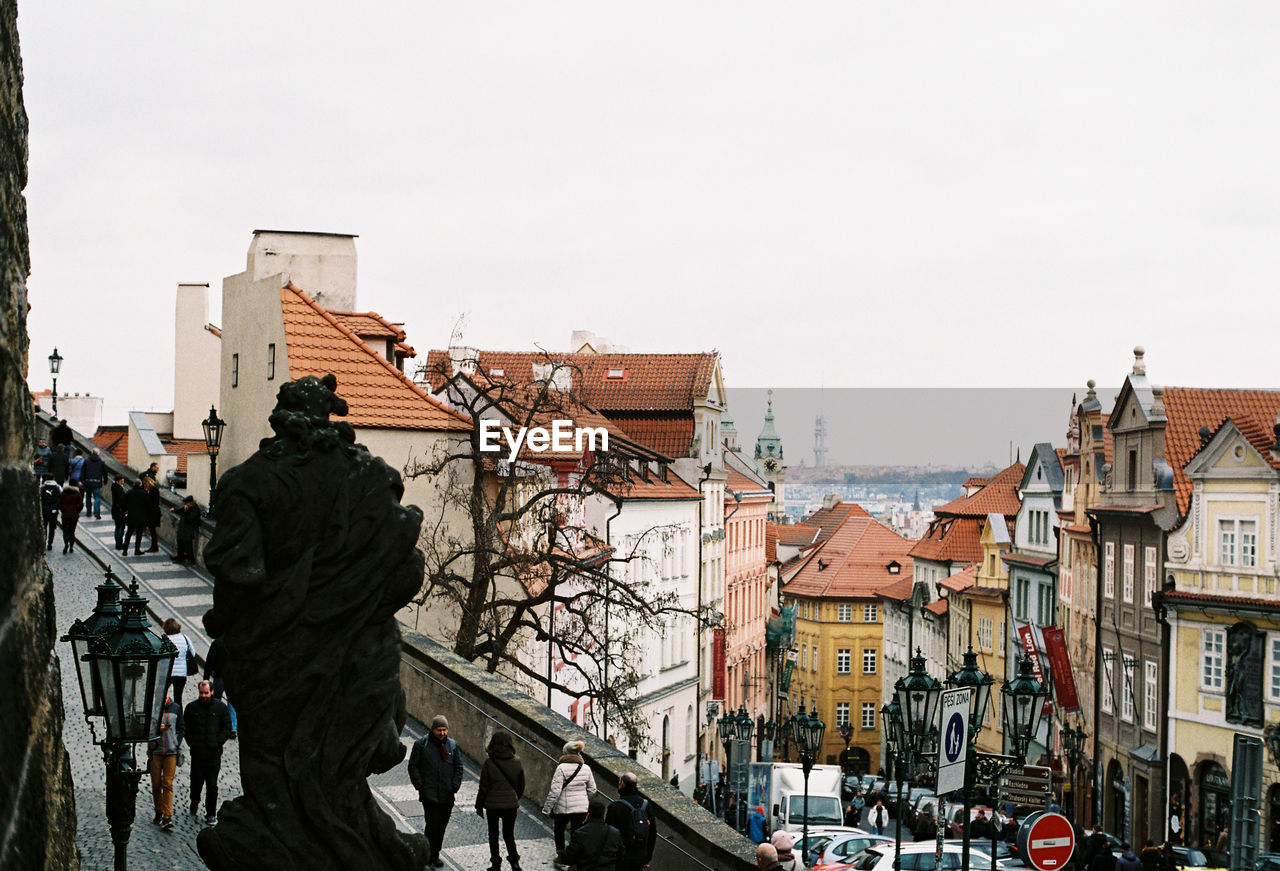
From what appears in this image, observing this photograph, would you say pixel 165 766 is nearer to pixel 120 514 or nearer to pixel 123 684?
pixel 123 684

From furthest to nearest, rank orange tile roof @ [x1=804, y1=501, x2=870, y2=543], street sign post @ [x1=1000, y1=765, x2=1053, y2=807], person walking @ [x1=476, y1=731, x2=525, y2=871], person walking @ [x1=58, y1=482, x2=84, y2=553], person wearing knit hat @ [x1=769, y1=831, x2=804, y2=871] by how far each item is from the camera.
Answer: orange tile roof @ [x1=804, y1=501, x2=870, y2=543], person walking @ [x1=58, y1=482, x2=84, y2=553], street sign post @ [x1=1000, y1=765, x2=1053, y2=807], person wearing knit hat @ [x1=769, y1=831, x2=804, y2=871], person walking @ [x1=476, y1=731, x2=525, y2=871]

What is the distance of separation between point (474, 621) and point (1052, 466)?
3842 cm

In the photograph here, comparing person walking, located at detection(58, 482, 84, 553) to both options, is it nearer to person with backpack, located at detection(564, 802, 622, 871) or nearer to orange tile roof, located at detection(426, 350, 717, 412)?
person with backpack, located at detection(564, 802, 622, 871)

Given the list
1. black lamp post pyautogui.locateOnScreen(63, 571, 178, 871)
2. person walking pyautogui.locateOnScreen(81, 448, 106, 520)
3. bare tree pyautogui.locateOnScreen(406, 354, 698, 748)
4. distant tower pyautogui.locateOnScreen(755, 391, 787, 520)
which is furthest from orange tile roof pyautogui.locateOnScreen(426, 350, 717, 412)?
distant tower pyautogui.locateOnScreen(755, 391, 787, 520)

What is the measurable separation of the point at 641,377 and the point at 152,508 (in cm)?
3507

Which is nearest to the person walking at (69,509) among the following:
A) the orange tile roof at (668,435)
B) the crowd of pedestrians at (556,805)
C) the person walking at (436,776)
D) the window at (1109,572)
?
the crowd of pedestrians at (556,805)

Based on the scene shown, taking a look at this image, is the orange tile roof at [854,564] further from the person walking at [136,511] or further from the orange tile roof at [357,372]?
the person walking at [136,511]

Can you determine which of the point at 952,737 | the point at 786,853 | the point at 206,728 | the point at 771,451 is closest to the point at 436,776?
the point at 206,728

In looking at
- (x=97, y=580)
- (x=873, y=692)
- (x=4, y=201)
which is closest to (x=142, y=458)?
(x=97, y=580)

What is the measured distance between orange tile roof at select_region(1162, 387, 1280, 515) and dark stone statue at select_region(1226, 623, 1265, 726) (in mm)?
4574

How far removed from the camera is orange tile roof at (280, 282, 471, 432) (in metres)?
30.0

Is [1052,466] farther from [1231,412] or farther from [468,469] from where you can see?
[468,469]

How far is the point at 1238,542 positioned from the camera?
143 ft

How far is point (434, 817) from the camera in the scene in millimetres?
12078
